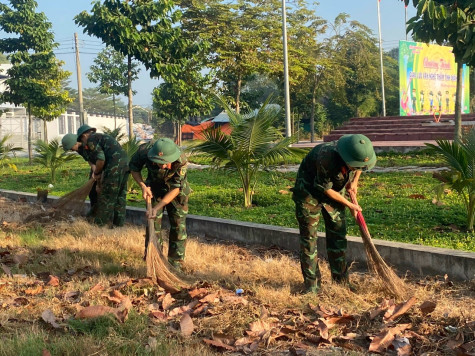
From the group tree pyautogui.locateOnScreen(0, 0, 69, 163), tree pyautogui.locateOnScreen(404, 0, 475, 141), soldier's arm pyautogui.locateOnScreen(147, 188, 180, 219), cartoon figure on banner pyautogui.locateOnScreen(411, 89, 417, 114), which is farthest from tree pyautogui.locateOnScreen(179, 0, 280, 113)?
soldier's arm pyautogui.locateOnScreen(147, 188, 180, 219)

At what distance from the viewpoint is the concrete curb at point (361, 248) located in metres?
4.82

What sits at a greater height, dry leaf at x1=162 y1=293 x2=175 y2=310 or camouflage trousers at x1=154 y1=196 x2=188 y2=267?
camouflage trousers at x1=154 y1=196 x2=188 y2=267

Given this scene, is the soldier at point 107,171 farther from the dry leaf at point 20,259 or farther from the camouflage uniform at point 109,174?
the dry leaf at point 20,259

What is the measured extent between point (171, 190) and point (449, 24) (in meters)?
7.16

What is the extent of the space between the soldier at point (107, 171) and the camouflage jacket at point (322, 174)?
3557 mm

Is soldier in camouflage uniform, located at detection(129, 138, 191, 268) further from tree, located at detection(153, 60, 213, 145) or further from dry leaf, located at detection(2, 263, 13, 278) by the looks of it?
tree, located at detection(153, 60, 213, 145)

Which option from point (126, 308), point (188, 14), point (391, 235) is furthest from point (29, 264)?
point (188, 14)

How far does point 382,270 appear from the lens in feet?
14.6

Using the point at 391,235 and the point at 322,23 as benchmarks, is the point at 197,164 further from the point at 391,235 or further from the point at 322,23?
the point at 322,23

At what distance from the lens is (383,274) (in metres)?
4.44

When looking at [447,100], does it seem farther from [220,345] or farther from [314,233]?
[220,345]

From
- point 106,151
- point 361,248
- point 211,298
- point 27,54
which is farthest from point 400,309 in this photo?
point 27,54

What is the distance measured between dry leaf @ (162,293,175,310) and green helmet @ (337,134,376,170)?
1.78 meters

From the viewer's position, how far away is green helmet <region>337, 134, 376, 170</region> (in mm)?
3910
